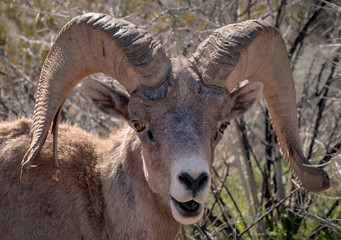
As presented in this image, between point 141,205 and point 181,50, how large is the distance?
3820 millimetres

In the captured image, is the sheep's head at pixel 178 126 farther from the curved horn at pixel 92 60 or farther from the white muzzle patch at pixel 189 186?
the curved horn at pixel 92 60

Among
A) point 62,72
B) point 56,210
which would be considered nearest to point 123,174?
point 56,210

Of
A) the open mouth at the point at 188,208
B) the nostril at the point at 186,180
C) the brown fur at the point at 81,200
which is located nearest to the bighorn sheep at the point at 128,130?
the brown fur at the point at 81,200

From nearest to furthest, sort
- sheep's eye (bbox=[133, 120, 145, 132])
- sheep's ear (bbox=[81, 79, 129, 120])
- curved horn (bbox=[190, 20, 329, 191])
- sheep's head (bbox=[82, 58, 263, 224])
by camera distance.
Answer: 1. sheep's head (bbox=[82, 58, 263, 224])
2. sheep's eye (bbox=[133, 120, 145, 132])
3. curved horn (bbox=[190, 20, 329, 191])
4. sheep's ear (bbox=[81, 79, 129, 120])

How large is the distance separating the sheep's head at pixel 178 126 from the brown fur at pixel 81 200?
391 mm

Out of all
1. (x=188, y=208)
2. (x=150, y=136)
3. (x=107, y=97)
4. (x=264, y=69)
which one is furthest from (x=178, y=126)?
(x=264, y=69)

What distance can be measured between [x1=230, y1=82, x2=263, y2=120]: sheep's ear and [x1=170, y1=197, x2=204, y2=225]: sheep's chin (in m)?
1.62

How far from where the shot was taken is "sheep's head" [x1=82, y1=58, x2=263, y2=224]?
14.4 ft

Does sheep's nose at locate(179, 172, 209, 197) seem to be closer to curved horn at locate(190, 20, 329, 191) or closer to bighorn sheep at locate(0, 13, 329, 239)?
bighorn sheep at locate(0, 13, 329, 239)

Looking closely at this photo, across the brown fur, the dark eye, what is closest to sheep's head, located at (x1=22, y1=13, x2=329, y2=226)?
the dark eye

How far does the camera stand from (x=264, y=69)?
595 centimetres

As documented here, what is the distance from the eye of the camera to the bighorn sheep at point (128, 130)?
16.5 feet

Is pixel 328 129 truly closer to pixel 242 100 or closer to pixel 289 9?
pixel 289 9

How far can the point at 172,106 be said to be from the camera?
4973 millimetres
